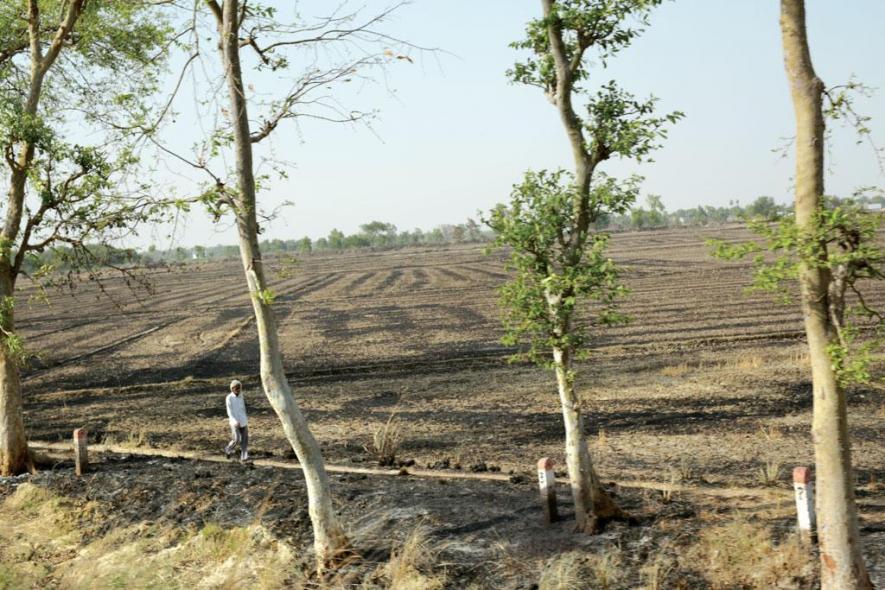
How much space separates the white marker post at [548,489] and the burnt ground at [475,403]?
1.06 feet

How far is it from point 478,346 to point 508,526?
66.9ft

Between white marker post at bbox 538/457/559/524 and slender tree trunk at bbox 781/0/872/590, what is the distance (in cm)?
370

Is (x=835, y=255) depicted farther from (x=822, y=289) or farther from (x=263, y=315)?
(x=263, y=315)

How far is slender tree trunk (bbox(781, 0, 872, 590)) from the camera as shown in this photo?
25.8ft

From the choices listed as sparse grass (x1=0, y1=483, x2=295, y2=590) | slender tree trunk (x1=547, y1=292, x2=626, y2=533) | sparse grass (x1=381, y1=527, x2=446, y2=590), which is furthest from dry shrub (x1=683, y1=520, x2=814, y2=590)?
sparse grass (x1=0, y1=483, x2=295, y2=590)

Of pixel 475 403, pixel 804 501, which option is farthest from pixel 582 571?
pixel 475 403

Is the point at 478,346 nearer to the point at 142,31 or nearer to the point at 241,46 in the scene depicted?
the point at 142,31

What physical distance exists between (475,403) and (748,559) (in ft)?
42.1

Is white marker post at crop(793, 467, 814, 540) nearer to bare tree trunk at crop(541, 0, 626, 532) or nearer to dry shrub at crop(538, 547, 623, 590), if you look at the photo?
dry shrub at crop(538, 547, 623, 590)

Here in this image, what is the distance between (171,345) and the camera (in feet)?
121

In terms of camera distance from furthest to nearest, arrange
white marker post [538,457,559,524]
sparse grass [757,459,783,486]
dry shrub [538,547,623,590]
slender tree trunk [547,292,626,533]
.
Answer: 1. sparse grass [757,459,783,486]
2. white marker post [538,457,559,524]
3. slender tree trunk [547,292,626,533]
4. dry shrub [538,547,623,590]

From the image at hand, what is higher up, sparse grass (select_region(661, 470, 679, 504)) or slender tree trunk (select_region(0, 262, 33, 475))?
slender tree trunk (select_region(0, 262, 33, 475))

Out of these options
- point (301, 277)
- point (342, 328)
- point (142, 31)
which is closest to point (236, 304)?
point (342, 328)

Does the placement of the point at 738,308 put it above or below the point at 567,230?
below
